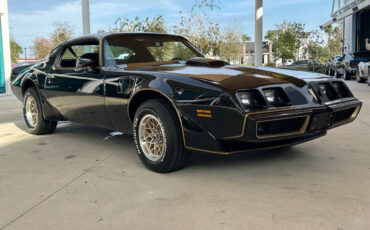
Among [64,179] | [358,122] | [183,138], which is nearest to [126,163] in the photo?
[64,179]

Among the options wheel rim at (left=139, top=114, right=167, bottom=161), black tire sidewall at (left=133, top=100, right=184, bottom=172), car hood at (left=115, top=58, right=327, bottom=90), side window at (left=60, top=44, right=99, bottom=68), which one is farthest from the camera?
side window at (left=60, top=44, right=99, bottom=68)

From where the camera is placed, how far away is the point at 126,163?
370cm

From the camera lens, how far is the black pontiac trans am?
112 inches

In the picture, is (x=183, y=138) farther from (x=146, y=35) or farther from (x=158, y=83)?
(x=146, y=35)

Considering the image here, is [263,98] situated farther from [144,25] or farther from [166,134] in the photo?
[144,25]

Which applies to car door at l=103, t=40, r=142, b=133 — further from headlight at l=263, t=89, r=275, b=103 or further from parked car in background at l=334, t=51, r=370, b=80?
parked car in background at l=334, t=51, r=370, b=80

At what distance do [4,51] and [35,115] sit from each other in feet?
25.5

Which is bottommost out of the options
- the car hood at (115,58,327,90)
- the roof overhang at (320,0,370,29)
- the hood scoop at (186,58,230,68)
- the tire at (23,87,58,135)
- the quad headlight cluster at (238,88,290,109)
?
the tire at (23,87,58,135)

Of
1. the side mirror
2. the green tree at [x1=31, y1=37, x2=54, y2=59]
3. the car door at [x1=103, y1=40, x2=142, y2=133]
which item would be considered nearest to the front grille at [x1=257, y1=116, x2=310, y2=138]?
the car door at [x1=103, y1=40, x2=142, y2=133]

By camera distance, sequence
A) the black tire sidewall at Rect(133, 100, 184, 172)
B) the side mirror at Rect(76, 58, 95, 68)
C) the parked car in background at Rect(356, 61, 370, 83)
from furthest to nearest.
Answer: the parked car in background at Rect(356, 61, 370, 83)
the side mirror at Rect(76, 58, 95, 68)
the black tire sidewall at Rect(133, 100, 184, 172)

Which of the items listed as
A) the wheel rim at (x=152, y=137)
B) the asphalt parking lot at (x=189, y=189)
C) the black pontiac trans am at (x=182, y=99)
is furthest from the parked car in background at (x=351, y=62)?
the wheel rim at (x=152, y=137)

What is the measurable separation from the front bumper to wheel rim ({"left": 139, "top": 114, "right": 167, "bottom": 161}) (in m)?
0.33

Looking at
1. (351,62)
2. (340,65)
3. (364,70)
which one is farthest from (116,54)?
(340,65)

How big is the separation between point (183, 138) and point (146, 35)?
178 centimetres
